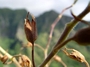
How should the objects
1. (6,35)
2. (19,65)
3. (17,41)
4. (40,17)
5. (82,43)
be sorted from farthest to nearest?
1. (40,17)
2. (6,35)
3. (17,41)
4. (19,65)
5. (82,43)

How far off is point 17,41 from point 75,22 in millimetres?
54960

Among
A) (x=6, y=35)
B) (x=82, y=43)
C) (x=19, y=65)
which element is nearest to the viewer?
(x=82, y=43)

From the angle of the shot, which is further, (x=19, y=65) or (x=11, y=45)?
(x=11, y=45)

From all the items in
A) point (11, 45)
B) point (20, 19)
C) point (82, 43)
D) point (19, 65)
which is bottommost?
point (11, 45)

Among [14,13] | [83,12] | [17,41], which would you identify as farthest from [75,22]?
[14,13]

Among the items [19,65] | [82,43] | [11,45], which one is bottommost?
[11,45]

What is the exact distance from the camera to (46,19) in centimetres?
6000

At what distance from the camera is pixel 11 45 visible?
5731cm

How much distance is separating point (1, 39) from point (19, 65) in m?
57.4

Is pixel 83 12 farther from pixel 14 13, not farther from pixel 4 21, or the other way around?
pixel 14 13

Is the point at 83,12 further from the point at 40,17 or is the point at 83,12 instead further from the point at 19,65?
the point at 40,17

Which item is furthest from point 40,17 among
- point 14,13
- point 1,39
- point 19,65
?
point 19,65

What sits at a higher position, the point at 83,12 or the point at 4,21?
the point at 83,12

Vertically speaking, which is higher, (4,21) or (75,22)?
(75,22)
